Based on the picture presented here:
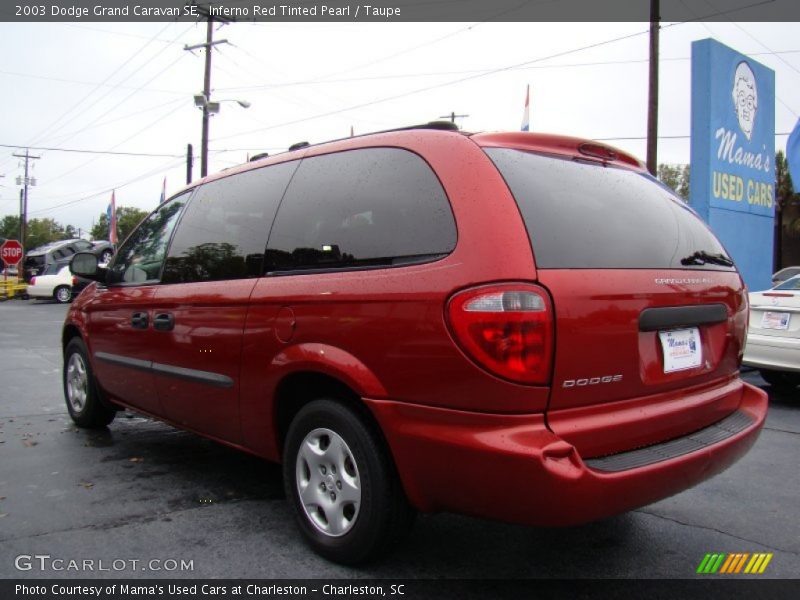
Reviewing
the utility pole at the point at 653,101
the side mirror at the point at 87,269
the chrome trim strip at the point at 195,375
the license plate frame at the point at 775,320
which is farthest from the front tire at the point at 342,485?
the utility pole at the point at 653,101

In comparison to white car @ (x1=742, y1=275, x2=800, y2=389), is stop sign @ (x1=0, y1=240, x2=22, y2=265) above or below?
above

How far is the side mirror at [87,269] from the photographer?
15.2ft

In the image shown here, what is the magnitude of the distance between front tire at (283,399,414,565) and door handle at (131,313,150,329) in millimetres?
1498

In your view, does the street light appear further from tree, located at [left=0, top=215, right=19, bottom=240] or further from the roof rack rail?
tree, located at [left=0, top=215, right=19, bottom=240]

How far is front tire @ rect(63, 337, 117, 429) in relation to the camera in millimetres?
4848

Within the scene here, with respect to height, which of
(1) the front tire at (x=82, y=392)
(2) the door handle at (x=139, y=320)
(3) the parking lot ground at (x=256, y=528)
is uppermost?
(2) the door handle at (x=139, y=320)

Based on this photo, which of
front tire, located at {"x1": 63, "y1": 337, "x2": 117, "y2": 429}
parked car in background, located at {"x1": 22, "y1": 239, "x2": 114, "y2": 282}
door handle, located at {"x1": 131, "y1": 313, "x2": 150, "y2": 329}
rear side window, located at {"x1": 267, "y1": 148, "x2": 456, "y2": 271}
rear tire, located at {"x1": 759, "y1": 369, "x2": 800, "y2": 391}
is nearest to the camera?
rear side window, located at {"x1": 267, "y1": 148, "x2": 456, "y2": 271}

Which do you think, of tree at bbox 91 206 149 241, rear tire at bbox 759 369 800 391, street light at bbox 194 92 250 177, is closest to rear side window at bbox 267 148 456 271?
rear tire at bbox 759 369 800 391

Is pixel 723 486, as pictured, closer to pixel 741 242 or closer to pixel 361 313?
pixel 361 313

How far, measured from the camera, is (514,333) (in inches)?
83.4

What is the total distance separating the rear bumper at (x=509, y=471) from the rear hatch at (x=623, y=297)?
0.38ft

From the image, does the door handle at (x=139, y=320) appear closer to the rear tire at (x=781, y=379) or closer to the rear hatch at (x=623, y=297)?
the rear hatch at (x=623, y=297)

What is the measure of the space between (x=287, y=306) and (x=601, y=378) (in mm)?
1348

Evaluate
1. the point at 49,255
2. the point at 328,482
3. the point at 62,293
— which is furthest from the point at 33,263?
the point at 328,482
